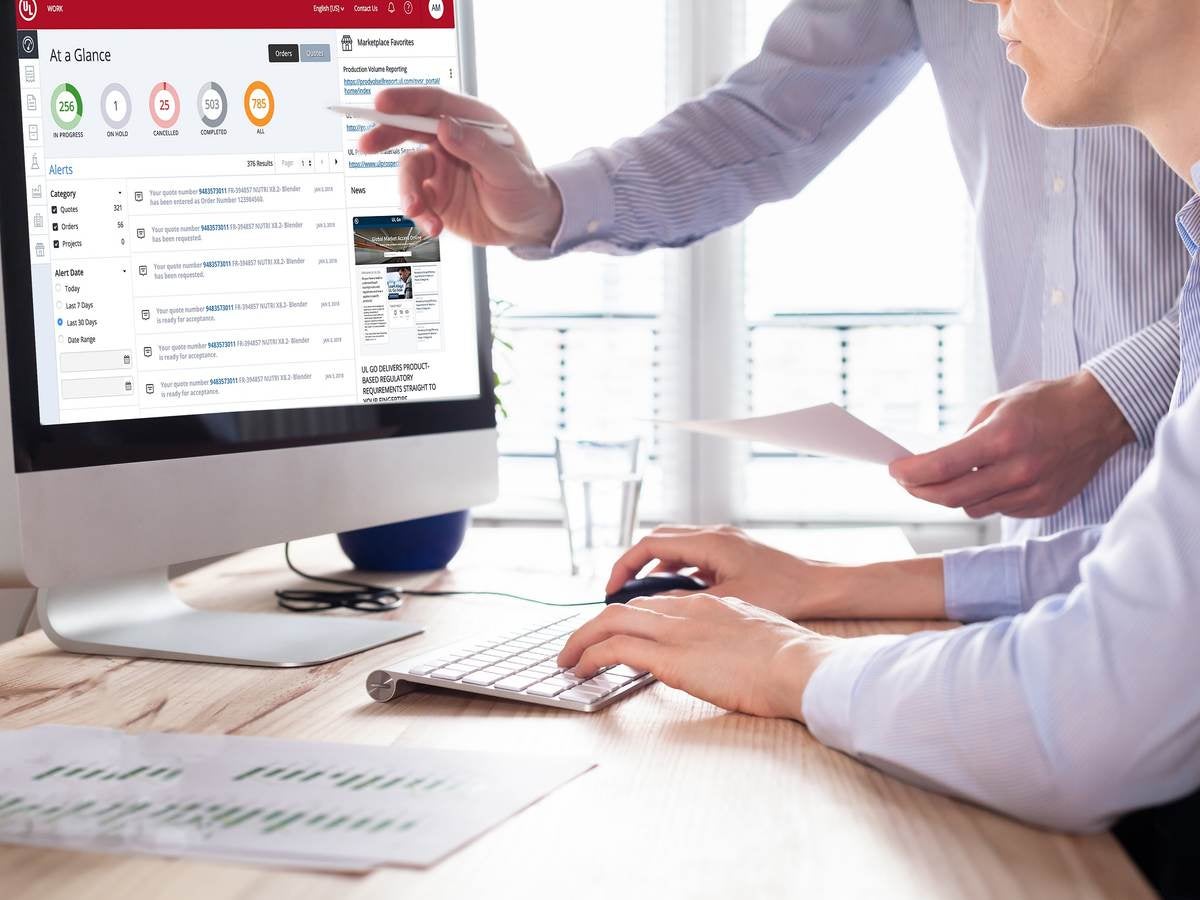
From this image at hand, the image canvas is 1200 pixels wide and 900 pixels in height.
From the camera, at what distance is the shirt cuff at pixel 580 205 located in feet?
4.70

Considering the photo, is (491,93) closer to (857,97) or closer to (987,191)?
(857,97)

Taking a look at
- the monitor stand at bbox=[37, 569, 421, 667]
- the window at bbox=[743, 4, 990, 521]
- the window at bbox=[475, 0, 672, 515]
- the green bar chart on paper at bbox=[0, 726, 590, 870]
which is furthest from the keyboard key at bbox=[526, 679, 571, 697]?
the window at bbox=[743, 4, 990, 521]

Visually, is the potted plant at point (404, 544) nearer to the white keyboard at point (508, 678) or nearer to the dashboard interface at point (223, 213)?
the dashboard interface at point (223, 213)

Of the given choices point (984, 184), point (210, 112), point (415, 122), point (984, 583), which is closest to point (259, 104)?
point (210, 112)

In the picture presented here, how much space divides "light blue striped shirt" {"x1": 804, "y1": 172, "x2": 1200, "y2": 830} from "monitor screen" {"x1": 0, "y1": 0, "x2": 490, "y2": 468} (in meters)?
0.64

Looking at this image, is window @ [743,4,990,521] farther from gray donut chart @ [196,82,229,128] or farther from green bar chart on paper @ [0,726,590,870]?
green bar chart on paper @ [0,726,590,870]

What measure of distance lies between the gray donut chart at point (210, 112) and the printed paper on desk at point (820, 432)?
492mm

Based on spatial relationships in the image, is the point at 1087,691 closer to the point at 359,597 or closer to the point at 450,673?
the point at 450,673

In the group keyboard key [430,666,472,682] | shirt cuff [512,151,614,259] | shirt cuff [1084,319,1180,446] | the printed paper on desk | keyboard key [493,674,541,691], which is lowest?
keyboard key [493,674,541,691]

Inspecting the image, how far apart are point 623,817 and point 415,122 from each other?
692 mm

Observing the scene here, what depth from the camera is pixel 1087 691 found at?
0.58 meters

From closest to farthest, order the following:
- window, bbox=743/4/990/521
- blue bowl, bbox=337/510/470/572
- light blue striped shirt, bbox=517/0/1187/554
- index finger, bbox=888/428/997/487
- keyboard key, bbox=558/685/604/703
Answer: keyboard key, bbox=558/685/604/703 < index finger, bbox=888/428/997/487 < light blue striped shirt, bbox=517/0/1187/554 < blue bowl, bbox=337/510/470/572 < window, bbox=743/4/990/521

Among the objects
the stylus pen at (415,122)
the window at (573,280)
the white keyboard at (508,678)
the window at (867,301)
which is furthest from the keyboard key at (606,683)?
the window at (867,301)

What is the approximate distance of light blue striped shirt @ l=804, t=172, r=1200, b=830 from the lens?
573 mm
